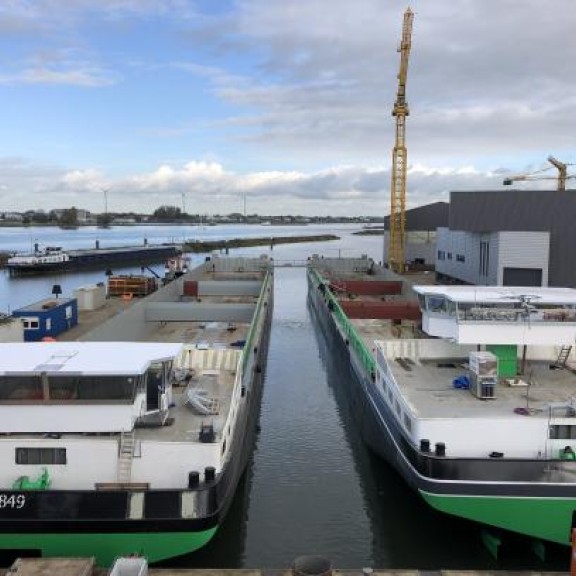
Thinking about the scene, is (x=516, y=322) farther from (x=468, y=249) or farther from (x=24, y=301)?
(x=24, y=301)

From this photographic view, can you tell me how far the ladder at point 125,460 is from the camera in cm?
1278

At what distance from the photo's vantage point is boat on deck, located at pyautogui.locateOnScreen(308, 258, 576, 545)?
1348 centimetres

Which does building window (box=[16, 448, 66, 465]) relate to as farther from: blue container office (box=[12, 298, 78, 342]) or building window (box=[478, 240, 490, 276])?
building window (box=[478, 240, 490, 276])

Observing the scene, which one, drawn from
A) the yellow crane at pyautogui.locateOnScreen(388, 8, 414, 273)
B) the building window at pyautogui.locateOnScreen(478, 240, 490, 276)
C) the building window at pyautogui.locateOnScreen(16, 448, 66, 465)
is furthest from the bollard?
the yellow crane at pyautogui.locateOnScreen(388, 8, 414, 273)


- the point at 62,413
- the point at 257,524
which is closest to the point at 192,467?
the point at 62,413

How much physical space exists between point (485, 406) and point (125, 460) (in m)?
8.54

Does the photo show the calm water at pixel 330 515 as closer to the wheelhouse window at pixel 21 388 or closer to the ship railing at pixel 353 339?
the ship railing at pixel 353 339

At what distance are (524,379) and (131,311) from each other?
1812 cm

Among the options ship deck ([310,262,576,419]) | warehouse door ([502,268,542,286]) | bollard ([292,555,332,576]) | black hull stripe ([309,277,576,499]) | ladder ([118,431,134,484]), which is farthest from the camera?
warehouse door ([502,268,542,286])

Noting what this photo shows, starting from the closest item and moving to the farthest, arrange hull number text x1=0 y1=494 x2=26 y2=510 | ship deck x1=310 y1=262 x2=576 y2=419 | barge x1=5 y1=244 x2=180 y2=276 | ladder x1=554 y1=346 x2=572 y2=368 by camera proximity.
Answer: hull number text x1=0 y1=494 x2=26 y2=510
ship deck x1=310 y1=262 x2=576 y2=419
ladder x1=554 y1=346 x2=572 y2=368
barge x1=5 y1=244 x2=180 y2=276

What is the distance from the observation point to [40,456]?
511 inches

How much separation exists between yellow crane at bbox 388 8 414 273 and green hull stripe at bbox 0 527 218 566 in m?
62.6

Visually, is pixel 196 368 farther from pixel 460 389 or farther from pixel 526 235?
pixel 526 235

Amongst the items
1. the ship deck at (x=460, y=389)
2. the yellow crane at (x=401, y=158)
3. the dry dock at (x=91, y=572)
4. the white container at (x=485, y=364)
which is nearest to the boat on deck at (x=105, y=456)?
A: the dry dock at (x=91, y=572)
